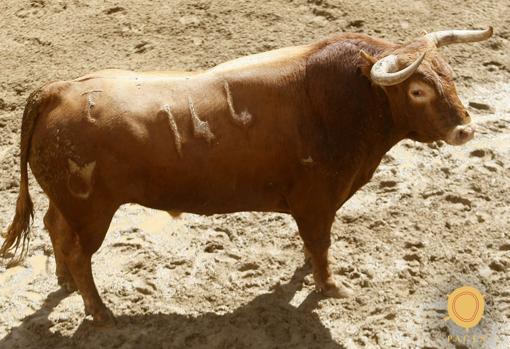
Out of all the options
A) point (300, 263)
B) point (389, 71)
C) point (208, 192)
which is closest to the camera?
point (389, 71)

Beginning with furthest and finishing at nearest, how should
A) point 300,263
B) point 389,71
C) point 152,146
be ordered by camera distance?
1. point 300,263
2. point 152,146
3. point 389,71

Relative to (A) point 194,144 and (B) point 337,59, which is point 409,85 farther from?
(A) point 194,144

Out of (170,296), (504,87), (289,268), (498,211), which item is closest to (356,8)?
(504,87)

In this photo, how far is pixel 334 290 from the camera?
515cm

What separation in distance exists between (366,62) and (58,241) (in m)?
2.54

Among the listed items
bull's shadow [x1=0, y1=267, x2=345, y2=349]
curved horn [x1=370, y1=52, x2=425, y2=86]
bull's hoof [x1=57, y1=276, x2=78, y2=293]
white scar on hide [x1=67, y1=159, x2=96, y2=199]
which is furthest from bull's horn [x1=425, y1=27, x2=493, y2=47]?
bull's hoof [x1=57, y1=276, x2=78, y2=293]

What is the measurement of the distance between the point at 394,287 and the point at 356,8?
395 cm

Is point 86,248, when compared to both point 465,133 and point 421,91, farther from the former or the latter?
point 465,133

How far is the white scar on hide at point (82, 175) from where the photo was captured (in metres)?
4.47

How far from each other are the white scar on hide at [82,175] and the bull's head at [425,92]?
1.88 m

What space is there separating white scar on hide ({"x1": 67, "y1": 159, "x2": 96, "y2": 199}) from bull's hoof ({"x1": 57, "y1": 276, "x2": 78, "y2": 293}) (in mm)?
1107

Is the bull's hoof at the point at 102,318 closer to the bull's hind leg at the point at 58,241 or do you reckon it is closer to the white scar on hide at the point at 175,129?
the bull's hind leg at the point at 58,241

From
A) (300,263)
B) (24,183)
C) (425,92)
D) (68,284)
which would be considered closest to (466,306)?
(300,263)

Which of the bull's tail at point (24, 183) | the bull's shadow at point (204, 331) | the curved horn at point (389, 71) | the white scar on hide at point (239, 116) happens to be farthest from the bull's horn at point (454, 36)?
the bull's tail at point (24, 183)
